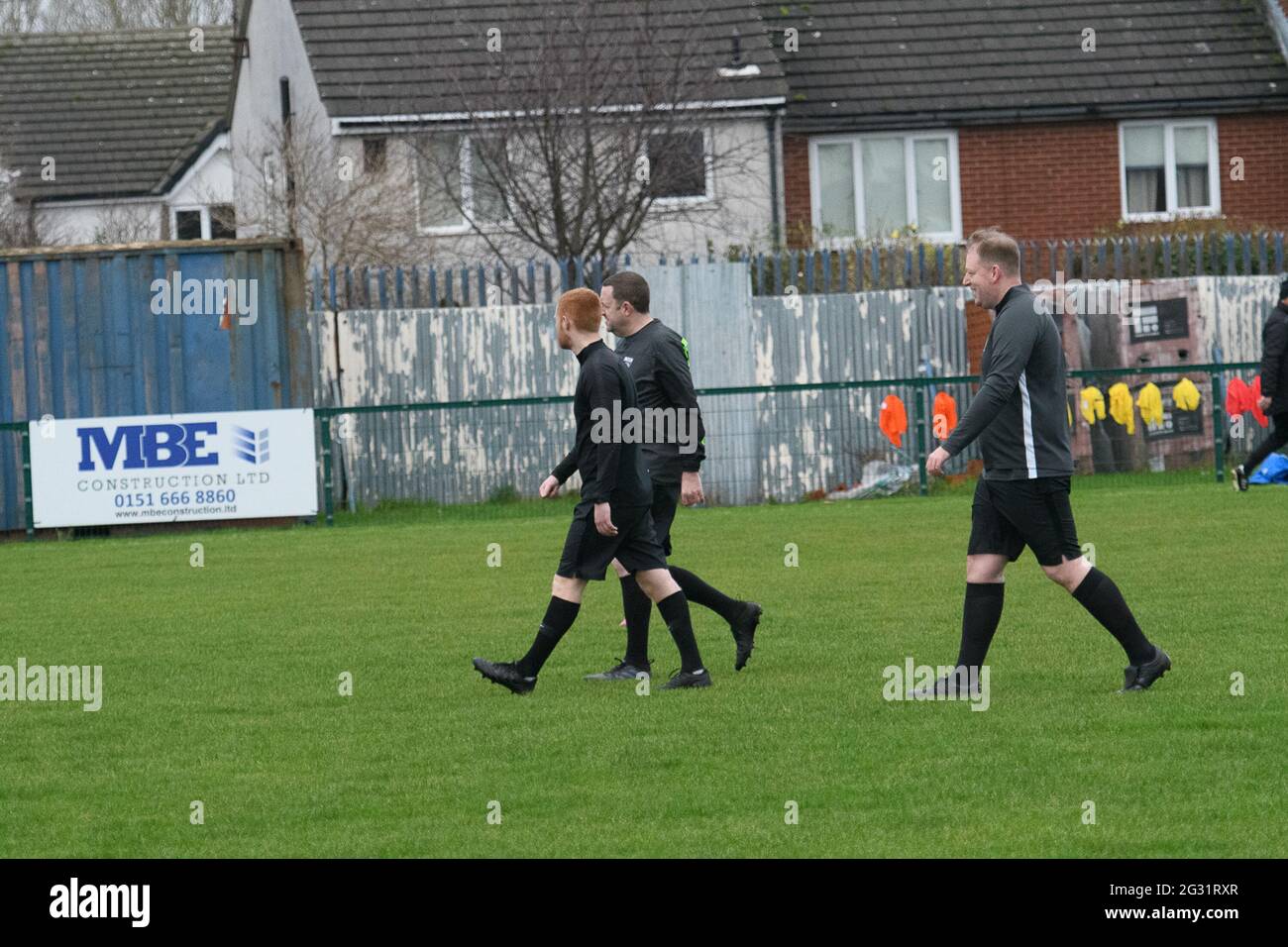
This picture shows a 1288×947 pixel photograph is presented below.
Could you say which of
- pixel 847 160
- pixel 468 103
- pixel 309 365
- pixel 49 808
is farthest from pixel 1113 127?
pixel 49 808

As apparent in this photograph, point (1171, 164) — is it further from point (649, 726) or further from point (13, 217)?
point (649, 726)

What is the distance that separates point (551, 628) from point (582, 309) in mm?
1489

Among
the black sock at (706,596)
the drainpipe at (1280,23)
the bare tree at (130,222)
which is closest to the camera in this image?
the black sock at (706,596)

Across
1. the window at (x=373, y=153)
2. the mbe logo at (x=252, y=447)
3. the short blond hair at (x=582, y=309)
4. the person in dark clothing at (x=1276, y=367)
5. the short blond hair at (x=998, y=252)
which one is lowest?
the mbe logo at (x=252, y=447)

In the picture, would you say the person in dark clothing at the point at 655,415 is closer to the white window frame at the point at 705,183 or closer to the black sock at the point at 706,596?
the black sock at the point at 706,596

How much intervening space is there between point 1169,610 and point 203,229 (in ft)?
105

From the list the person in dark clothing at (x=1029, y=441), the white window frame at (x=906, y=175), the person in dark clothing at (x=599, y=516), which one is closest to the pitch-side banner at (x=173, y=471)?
the person in dark clothing at (x=599, y=516)

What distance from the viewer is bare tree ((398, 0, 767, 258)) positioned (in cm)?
2627

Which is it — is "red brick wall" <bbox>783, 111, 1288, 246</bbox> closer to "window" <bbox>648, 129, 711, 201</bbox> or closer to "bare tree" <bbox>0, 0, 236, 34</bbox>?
"window" <bbox>648, 129, 711, 201</bbox>

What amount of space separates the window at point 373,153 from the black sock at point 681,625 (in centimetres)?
1986

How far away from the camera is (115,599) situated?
15.2 meters

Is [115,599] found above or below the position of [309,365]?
below

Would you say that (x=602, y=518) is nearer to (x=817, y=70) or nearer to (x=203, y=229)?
(x=817, y=70)

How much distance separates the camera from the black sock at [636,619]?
411 inches
